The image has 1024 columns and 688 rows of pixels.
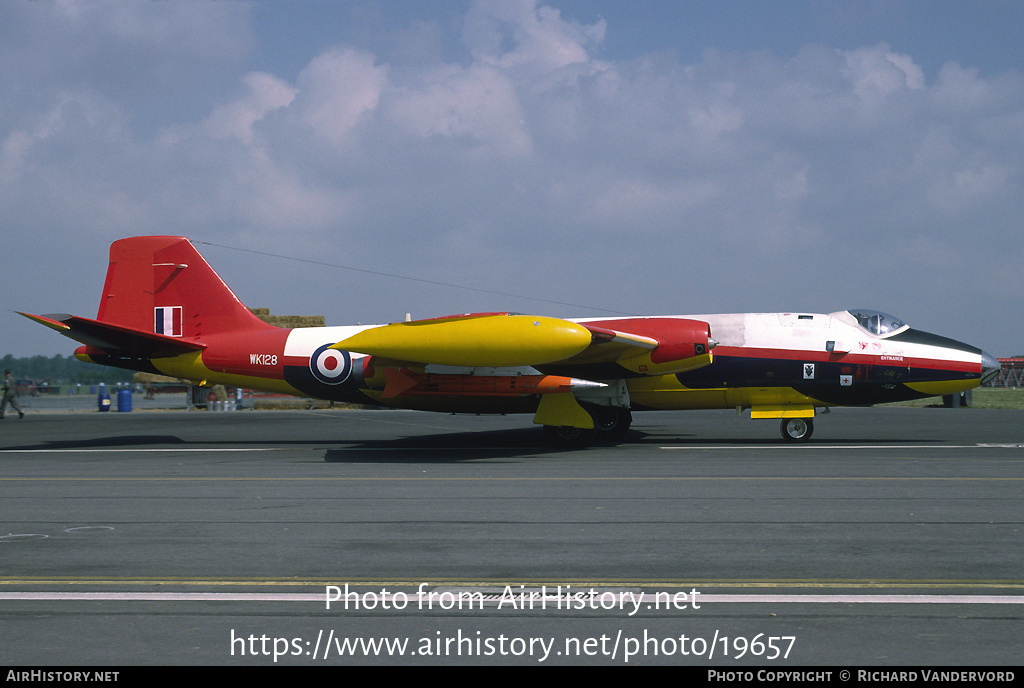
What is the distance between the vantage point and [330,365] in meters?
17.9

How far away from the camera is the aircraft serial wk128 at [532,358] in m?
15.4

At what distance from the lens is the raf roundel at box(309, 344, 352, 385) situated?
17.9 metres

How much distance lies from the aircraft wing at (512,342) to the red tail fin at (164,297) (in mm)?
6099

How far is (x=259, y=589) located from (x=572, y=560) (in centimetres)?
258

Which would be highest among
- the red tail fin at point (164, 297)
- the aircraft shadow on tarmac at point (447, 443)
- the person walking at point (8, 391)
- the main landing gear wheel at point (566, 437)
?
the red tail fin at point (164, 297)

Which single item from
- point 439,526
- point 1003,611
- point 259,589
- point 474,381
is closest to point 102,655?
point 259,589

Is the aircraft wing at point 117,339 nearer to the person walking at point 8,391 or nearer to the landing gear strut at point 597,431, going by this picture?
the landing gear strut at point 597,431

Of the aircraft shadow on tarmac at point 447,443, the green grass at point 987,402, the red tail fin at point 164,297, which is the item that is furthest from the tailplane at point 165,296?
the green grass at point 987,402

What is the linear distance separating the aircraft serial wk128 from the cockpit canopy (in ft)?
0.10

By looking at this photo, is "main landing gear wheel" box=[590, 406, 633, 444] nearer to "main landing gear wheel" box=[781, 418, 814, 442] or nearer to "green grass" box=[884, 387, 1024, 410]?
"main landing gear wheel" box=[781, 418, 814, 442]

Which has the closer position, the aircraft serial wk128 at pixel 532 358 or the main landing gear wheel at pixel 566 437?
the aircraft serial wk128 at pixel 532 358

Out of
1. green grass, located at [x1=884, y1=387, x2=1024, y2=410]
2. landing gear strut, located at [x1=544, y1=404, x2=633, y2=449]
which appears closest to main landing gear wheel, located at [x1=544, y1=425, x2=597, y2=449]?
landing gear strut, located at [x1=544, y1=404, x2=633, y2=449]
